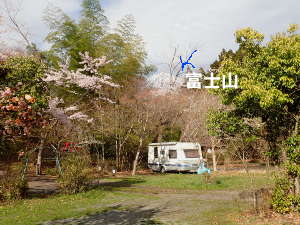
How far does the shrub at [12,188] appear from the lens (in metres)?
10.5

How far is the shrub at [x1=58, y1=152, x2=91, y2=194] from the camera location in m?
11.9

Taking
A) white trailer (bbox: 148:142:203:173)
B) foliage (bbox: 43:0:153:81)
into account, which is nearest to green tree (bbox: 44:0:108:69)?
foliage (bbox: 43:0:153:81)

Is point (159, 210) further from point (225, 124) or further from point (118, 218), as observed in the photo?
point (225, 124)

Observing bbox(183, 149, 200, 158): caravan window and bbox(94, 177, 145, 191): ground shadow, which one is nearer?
bbox(94, 177, 145, 191): ground shadow

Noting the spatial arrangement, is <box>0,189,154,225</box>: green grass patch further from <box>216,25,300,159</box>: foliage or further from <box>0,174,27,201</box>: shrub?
<box>216,25,300,159</box>: foliage

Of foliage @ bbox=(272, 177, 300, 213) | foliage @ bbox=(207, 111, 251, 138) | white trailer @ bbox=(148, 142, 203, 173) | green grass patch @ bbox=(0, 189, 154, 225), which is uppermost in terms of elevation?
foliage @ bbox=(207, 111, 251, 138)

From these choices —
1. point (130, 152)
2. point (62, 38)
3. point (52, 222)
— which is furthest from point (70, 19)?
point (52, 222)

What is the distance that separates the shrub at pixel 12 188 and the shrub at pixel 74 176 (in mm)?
1366

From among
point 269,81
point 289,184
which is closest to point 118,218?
point 289,184

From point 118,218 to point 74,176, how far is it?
4.26 metres

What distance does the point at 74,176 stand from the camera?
12.0m

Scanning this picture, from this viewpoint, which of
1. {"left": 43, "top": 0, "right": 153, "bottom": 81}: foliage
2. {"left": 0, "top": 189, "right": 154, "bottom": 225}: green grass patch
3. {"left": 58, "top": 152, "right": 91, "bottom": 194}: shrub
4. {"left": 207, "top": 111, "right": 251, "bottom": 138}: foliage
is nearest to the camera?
{"left": 0, "top": 189, "right": 154, "bottom": 225}: green grass patch

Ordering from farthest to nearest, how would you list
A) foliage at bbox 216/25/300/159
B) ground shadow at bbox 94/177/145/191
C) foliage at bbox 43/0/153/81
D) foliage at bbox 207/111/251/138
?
foliage at bbox 43/0/153/81 < ground shadow at bbox 94/177/145/191 < foliage at bbox 207/111/251/138 < foliage at bbox 216/25/300/159

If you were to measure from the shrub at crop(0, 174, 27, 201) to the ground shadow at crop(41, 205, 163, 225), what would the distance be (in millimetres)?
3398
